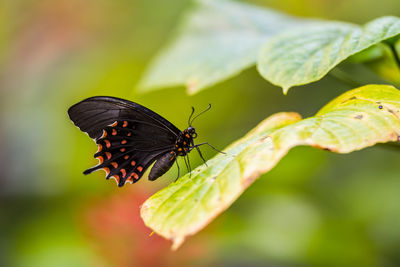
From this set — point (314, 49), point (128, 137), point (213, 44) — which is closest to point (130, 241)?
point (128, 137)

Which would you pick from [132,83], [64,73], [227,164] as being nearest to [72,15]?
[64,73]

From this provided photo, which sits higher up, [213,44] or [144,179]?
[213,44]

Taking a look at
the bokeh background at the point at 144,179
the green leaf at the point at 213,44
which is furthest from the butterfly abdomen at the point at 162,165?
the bokeh background at the point at 144,179

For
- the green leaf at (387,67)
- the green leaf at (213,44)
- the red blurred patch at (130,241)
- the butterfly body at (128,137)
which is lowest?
the red blurred patch at (130,241)

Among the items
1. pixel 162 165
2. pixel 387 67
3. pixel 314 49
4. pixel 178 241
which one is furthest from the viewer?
pixel 162 165

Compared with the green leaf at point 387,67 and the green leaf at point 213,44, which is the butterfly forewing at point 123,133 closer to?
the green leaf at point 213,44

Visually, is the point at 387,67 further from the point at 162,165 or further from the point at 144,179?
the point at 144,179
